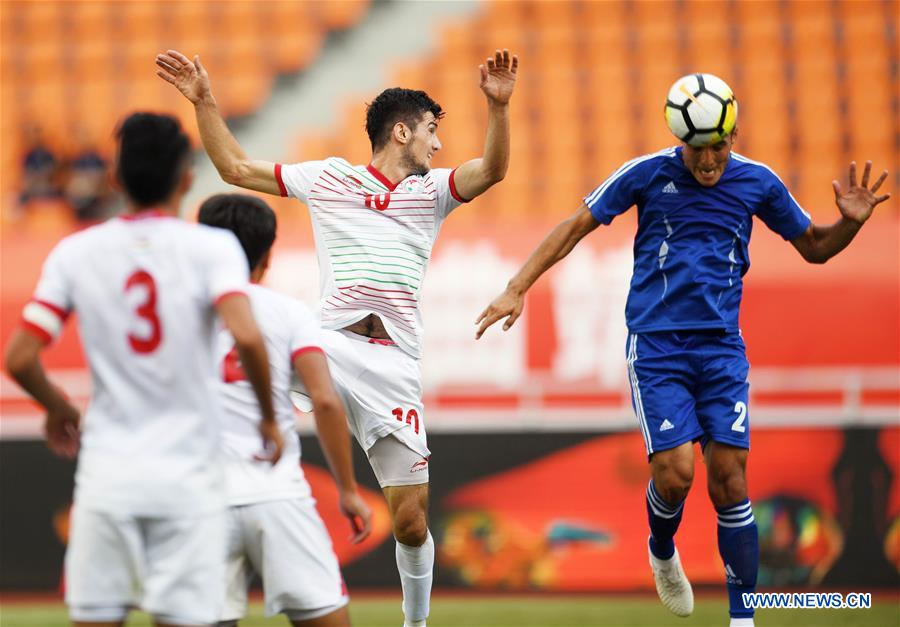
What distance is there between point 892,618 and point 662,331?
3.27m

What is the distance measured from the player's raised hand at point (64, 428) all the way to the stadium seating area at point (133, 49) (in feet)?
37.9

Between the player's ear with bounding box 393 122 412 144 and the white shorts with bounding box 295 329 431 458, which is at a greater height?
the player's ear with bounding box 393 122 412 144

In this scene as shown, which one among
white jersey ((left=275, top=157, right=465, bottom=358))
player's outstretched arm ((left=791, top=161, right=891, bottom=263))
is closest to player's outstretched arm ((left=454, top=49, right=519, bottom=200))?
white jersey ((left=275, top=157, right=465, bottom=358))

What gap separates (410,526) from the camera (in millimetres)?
6141

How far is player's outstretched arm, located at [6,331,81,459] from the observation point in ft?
13.0

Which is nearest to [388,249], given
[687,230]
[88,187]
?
[687,230]

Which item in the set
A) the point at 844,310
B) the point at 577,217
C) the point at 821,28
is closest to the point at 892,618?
the point at 844,310

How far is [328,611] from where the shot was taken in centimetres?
432

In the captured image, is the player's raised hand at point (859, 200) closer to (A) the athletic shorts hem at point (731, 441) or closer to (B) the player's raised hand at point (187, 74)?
(A) the athletic shorts hem at point (731, 441)

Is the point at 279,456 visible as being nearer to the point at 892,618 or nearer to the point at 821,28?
the point at 892,618

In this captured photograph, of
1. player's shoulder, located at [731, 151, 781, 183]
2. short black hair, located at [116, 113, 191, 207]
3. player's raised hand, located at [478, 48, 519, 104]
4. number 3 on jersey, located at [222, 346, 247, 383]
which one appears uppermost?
player's raised hand, located at [478, 48, 519, 104]

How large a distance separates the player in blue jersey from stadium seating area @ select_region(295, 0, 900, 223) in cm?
731

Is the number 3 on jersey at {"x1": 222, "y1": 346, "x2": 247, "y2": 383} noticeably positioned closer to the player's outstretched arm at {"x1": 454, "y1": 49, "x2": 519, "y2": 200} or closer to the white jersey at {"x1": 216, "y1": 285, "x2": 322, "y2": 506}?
the white jersey at {"x1": 216, "y1": 285, "x2": 322, "y2": 506}

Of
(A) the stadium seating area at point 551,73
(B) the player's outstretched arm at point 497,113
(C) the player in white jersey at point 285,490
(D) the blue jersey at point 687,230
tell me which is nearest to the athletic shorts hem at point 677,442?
(D) the blue jersey at point 687,230
